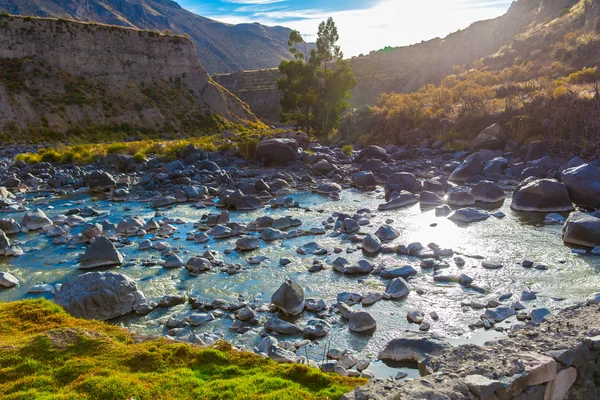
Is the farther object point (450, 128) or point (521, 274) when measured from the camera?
point (450, 128)

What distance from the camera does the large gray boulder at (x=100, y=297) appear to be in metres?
8.02

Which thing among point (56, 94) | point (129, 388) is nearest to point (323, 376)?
point (129, 388)

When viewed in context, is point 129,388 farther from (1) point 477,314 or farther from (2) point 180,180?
(2) point 180,180

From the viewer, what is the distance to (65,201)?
19.1 meters

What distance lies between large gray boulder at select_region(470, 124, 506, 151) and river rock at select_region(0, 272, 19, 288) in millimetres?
21961

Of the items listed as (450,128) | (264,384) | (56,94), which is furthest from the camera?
(56,94)

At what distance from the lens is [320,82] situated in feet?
126

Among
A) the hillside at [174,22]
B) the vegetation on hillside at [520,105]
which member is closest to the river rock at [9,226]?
the vegetation on hillside at [520,105]

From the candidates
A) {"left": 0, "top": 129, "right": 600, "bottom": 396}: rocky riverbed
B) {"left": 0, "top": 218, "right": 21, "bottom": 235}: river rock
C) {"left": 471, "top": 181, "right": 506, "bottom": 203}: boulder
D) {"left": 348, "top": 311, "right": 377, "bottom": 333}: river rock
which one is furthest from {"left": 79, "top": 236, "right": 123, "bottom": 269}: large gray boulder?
{"left": 471, "top": 181, "right": 506, "bottom": 203}: boulder

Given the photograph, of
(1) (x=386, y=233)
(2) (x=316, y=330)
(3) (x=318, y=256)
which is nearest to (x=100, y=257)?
(3) (x=318, y=256)

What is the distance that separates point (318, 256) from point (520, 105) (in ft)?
66.7

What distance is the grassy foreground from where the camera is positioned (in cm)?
479

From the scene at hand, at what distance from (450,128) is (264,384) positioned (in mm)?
26577

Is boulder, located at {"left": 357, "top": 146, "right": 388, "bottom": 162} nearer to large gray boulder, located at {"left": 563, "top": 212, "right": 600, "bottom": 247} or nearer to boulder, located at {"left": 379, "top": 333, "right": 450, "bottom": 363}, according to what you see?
large gray boulder, located at {"left": 563, "top": 212, "right": 600, "bottom": 247}
